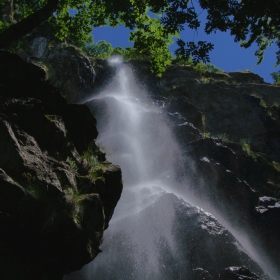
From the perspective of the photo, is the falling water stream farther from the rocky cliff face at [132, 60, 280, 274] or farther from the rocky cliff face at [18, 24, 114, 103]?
the rocky cliff face at [18, 24, 114, 103]

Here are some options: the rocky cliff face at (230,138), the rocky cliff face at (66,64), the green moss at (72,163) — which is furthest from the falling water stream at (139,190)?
the green moss at (72,163)

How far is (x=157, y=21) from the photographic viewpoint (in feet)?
40.7

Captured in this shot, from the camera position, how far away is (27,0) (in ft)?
39.6

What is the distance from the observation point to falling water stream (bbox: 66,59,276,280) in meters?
10.3

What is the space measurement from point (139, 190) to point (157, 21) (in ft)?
25.3

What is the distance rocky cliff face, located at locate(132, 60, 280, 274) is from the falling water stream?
1.11 metres

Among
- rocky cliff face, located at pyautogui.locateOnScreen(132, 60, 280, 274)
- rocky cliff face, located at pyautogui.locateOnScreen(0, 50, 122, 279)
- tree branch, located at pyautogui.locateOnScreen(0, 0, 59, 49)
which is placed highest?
rocky cliff face, located at pyautogui.locateOnScreen(132, 60, 280, 274)

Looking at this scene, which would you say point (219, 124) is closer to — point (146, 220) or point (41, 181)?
point (146, 220)

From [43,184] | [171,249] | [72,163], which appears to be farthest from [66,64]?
[43,184]

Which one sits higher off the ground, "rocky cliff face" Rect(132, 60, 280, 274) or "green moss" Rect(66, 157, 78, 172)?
"rocky cliff face" Rect(132, 60, 280, 274)

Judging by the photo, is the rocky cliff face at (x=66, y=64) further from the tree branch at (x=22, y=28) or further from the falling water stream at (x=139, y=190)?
the tree branch at (x=22, y=28)

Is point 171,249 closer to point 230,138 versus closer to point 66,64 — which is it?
point 66,64

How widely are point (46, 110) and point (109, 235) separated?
5.43 metres

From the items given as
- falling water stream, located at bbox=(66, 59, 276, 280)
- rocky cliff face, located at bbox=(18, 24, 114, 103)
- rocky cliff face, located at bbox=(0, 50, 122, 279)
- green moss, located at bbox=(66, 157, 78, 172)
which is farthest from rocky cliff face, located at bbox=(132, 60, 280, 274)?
green moss, located at bbox=(66, 157, 78, 172)
